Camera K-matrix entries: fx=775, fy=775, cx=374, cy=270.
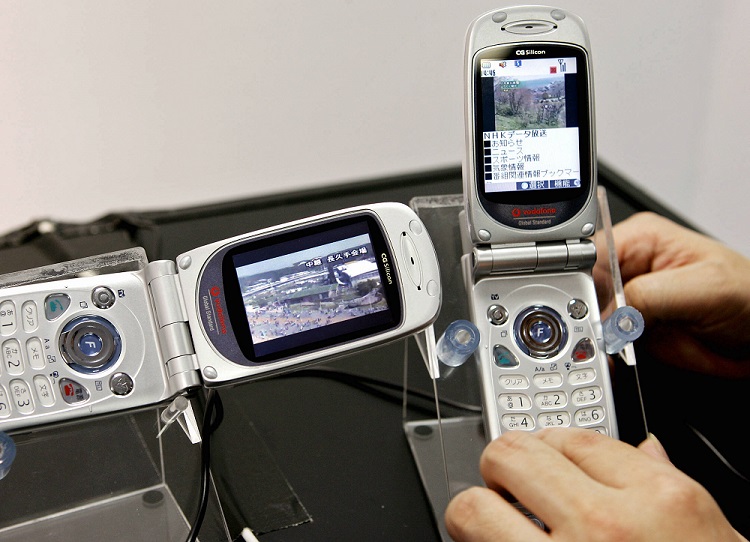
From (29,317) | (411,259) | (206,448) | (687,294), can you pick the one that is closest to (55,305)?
(29,317)

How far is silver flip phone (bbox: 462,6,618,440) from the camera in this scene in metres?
0.62

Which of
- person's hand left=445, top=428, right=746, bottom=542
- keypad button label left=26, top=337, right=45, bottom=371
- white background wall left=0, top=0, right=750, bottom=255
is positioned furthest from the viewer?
white background wall left=0, top=0, right=750, bottom=255

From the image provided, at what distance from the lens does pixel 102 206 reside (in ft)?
3.57

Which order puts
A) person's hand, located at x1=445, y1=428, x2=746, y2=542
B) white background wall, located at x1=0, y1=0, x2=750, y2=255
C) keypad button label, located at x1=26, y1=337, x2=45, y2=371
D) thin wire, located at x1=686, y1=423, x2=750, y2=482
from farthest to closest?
1. white background wall, located at x1=0, y1=0, x2=750, y2=255
2. thin wire, located at x1=686, y1=423, x2=750, y2=482
3. keypad button label, located at x1=26, y1=337, x2=45, y2=371
4. person's hand, located at x1=445, y1=428, x2=746, y2=542

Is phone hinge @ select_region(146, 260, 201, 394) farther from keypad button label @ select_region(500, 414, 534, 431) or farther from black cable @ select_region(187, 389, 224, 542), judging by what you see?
keypad button label @ select_region(500, 414, 534, 431)

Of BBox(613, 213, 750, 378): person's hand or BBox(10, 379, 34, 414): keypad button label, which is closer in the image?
BBox(10, 379, 34, 414): keypad button label

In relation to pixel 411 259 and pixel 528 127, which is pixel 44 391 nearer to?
pixel 411 259

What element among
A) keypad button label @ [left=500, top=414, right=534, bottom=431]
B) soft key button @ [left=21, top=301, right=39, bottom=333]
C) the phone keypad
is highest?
soft key button @ [left=21, top=301, right=39, bottom=333]

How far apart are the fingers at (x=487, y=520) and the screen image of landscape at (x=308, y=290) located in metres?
0.16

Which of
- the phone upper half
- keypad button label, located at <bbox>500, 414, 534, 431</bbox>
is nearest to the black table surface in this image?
keypad button label, located at <bbox>500, 414, 534, 431</bbox>

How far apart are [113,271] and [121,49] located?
0.49 m

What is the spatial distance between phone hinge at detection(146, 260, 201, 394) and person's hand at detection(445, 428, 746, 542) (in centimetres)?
21

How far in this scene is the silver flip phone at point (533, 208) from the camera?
0.62m

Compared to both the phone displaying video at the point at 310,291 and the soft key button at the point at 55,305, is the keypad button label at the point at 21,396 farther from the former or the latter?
the phone displaying video at the point at 310,291
